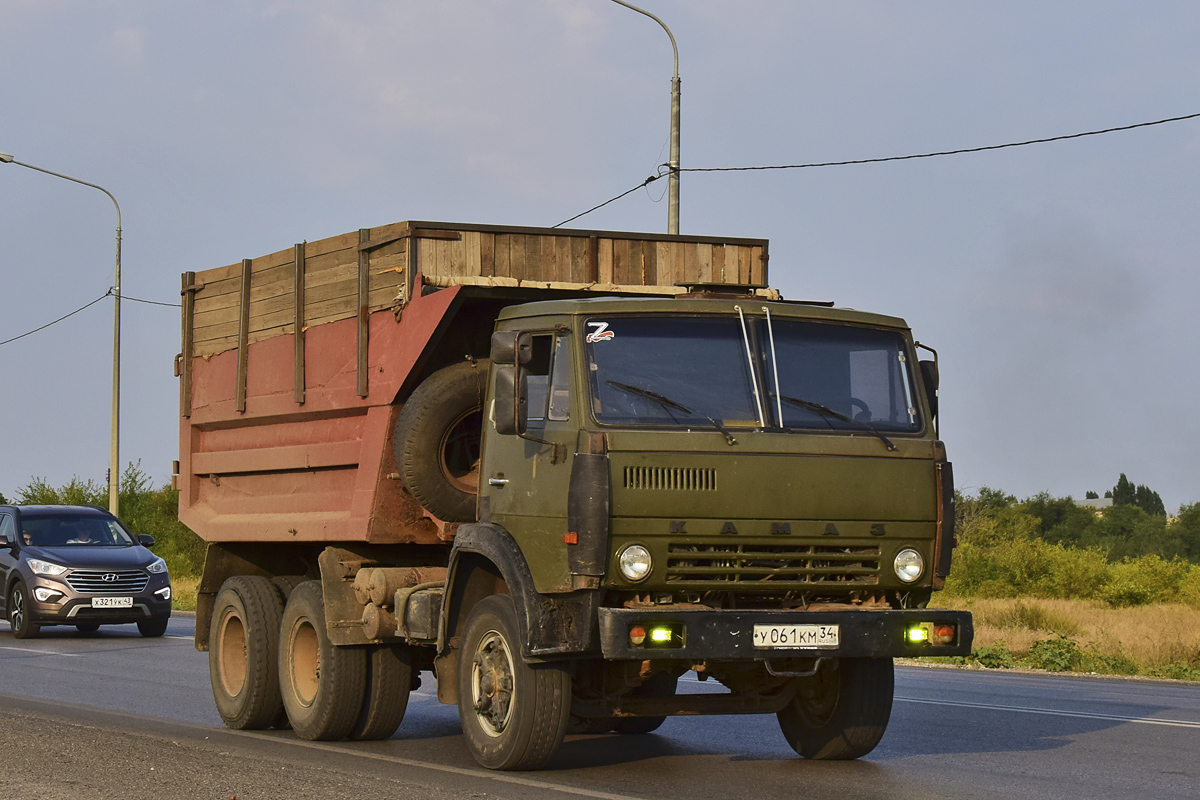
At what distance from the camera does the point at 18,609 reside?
2086 centimetres

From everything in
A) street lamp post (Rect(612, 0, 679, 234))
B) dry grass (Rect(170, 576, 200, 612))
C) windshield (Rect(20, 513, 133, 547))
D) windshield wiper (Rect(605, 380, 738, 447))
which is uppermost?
street lamp post (Rect(612, 0, 679, 234))

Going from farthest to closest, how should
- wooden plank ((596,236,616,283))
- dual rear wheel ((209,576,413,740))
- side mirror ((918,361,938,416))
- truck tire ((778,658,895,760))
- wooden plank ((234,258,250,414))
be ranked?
wooden plank ((234,258,250,414))
dual rear wheel ((209,576,413,740))
wooden plank ((596,236,616,283))
truck tire ((778,658,895,760))
side mirror ((918,361,938,416))

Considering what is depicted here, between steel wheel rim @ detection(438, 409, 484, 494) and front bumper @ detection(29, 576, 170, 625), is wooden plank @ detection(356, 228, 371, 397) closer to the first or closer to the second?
steel wheel rim @ detection(438, 409, 484, 494)

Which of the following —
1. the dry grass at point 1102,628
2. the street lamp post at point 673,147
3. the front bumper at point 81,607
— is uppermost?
the street lamp post at point 673,147

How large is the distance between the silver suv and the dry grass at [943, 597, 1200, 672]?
1115cm

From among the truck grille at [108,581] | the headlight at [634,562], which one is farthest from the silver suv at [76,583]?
the headlight at [634,562]

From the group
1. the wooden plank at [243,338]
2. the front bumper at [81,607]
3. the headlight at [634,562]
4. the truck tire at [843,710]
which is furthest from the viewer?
the front bumper at [81,607]

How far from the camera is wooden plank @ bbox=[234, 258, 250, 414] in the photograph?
11.5m

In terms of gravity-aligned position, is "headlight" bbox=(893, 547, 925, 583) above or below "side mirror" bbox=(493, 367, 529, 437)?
below

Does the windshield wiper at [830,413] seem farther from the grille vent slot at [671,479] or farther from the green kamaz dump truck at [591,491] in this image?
the grille vent slot at [671,479]

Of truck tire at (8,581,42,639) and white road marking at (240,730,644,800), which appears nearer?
white road marking at (240,730,644,800)

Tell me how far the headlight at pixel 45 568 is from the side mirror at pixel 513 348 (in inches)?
566

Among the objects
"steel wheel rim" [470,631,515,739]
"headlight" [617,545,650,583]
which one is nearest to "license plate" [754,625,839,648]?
"headlight" [617,545,650,583]

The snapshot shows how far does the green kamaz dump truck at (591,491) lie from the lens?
7.63m
